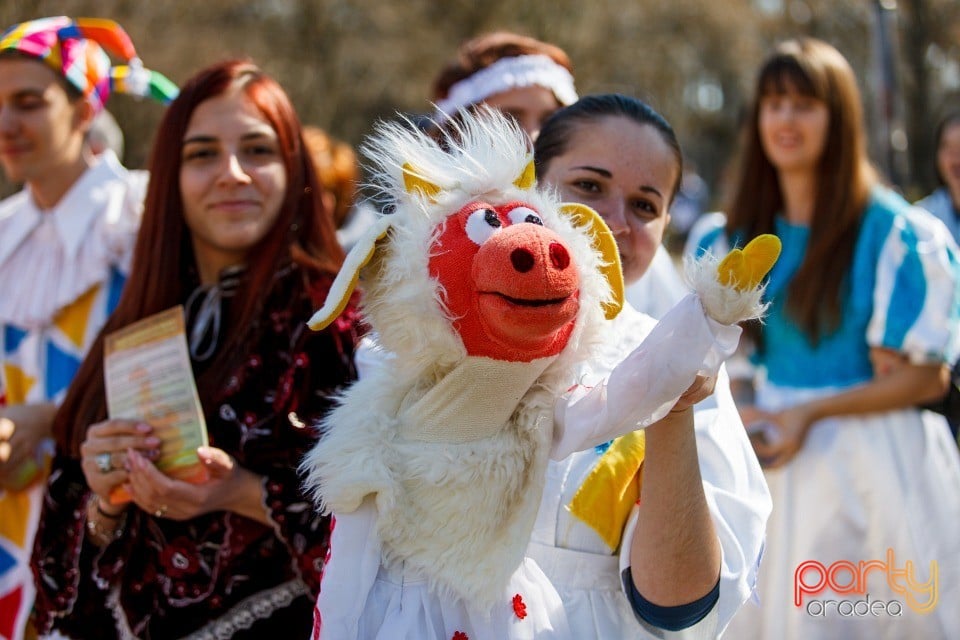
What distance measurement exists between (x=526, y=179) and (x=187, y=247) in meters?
1.18

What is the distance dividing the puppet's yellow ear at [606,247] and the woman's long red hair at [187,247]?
3.10 ft

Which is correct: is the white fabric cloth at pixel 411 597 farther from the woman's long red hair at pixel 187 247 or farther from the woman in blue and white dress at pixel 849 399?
the woman in blue and white dress at pixel 849 399

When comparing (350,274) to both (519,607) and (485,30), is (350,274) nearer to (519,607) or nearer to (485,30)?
(519,607)

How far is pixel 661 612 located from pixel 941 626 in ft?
5.68

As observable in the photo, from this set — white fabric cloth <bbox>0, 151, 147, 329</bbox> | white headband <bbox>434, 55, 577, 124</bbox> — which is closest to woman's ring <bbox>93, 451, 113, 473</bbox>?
white fabric cloth <bbox>0, 151, 147, 329</bbox>

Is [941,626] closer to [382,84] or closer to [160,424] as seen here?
[160,424]

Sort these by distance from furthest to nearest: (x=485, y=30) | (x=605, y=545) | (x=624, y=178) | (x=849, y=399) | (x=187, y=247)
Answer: (x=485, y=30), (x=849, y=399), (x=187, y=247), (x=624, y=178), (x=605, y=545)

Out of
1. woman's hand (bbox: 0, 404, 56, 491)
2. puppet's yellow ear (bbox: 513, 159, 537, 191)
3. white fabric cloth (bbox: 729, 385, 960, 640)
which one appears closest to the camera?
puppet's yellow ear (bbox: 513, 159, 537, 191)

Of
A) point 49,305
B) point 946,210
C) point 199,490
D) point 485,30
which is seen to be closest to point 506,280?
point 199,490

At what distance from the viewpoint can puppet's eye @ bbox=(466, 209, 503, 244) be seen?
4.39 feet

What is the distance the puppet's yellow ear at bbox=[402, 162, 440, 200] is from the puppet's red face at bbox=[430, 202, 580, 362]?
6 cm

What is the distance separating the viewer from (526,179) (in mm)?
1460

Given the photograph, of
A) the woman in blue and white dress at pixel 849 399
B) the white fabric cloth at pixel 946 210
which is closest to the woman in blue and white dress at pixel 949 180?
the white fabric cloth at pixel 946 210

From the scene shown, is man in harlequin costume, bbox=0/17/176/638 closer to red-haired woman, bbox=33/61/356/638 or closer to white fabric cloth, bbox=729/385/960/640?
red-haired woman, bbox=33/61/356/638
